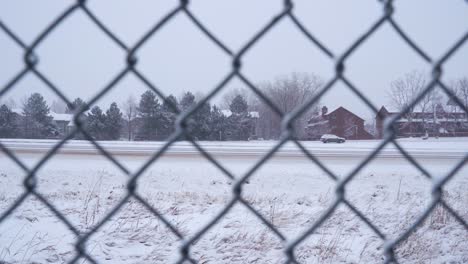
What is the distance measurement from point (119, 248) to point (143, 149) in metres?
14.2

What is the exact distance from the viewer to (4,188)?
9828mm

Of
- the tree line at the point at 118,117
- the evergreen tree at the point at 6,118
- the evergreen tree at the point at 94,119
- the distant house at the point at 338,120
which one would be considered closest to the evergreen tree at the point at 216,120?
the tree line at the point at 118,117

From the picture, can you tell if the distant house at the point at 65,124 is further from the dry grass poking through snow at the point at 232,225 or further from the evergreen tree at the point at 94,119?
the dry grass poking through snow at the point at 232,225

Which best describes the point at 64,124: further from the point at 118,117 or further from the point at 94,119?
the point at 118,117

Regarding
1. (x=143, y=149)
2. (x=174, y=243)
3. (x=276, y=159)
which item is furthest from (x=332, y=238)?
(x=143, y=149)

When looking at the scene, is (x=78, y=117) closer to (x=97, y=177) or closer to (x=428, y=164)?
(x=97, y=177)

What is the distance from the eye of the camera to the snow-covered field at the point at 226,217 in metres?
5.09

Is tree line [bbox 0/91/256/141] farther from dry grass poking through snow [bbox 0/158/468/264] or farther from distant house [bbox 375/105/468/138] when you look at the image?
dry grass poking through snow [bbox 0/158/468/264]

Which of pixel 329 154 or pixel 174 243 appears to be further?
pixel 329 154

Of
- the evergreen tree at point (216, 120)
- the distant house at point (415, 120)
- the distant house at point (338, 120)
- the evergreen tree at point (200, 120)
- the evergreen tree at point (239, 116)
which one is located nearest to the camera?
the distant house at point (415, 120)

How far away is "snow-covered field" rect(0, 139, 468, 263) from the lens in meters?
5.09

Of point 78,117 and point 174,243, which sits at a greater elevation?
point 78,117

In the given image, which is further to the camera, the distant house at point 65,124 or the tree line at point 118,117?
the tree line at point 118,117

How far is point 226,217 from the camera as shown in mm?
6469
